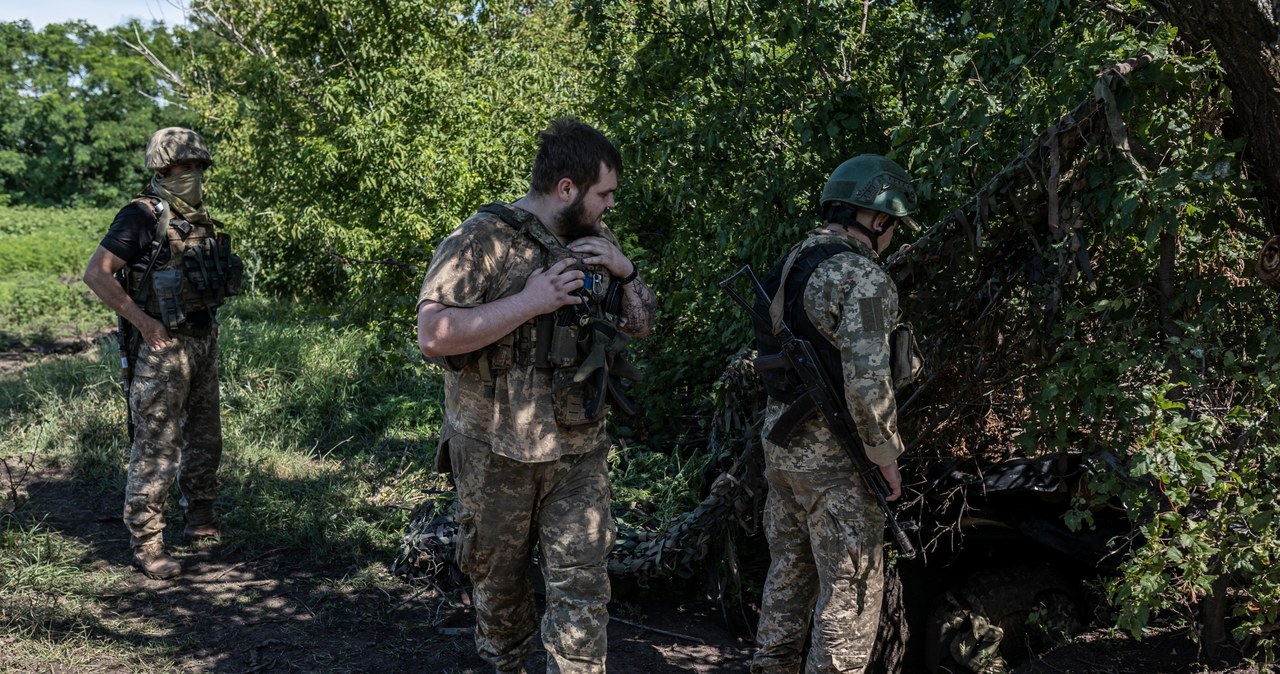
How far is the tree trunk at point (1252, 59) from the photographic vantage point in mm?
3018

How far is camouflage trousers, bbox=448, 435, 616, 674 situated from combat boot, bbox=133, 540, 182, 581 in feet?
7.18

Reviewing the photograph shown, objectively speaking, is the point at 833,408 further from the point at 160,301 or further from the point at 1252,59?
the point at 160,301

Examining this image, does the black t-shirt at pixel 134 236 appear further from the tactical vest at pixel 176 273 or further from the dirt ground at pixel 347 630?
the dirt ground at pixel 347 630

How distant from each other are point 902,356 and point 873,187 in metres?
0.54

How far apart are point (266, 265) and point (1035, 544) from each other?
1185 cm

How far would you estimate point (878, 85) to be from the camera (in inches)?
188

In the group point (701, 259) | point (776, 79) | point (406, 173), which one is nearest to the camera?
point (776, 79)

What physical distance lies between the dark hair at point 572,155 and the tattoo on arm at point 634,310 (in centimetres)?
40

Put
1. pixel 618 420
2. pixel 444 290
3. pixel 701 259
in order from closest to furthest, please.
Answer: pixel 444 290 → pixel 701 259 → pixel 618 420

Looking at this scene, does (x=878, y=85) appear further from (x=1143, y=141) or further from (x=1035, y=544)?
(x=1035, y=544)

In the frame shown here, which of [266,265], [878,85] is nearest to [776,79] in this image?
[878,85]

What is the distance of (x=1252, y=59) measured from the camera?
306 cm

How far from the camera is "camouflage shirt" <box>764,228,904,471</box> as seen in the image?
319 cm

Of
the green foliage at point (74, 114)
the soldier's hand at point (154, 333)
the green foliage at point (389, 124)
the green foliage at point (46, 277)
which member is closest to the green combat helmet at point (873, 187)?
the soldier's hand at point (154, 333)
